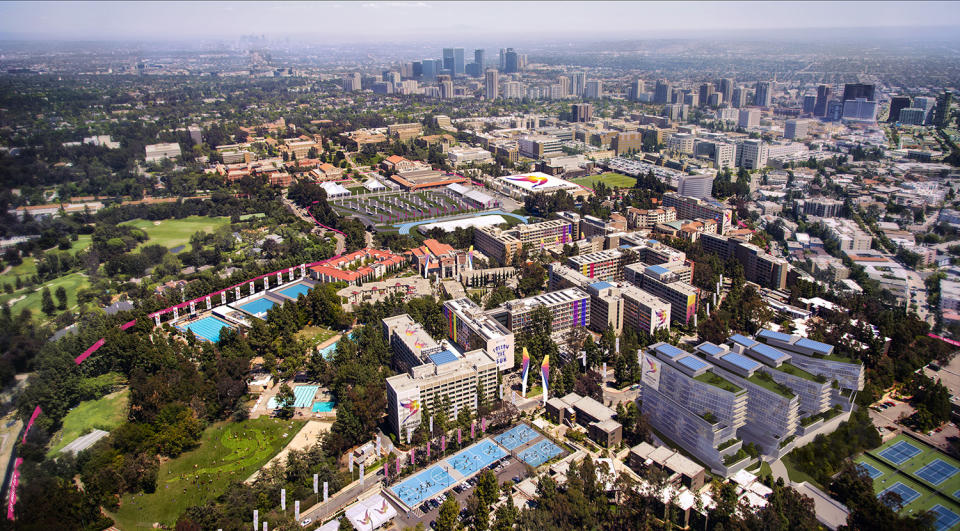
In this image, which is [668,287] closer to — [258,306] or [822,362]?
[822,362]

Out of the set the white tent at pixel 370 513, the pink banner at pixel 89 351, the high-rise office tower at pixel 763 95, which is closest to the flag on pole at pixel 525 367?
the white tent at pixel 370 513

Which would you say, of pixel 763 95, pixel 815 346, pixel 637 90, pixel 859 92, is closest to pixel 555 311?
pixel 815 346

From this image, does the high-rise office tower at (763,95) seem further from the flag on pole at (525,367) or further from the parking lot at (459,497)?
the parking lot at (459,497)

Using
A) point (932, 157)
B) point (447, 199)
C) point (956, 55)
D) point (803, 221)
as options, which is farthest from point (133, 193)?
point (956, 55)

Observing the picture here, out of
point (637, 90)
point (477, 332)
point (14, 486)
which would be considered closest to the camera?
point (14, 486)

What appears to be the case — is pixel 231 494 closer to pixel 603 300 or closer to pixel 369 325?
pixel 369 325

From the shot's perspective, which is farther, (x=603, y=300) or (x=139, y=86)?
(x=139, y=86)

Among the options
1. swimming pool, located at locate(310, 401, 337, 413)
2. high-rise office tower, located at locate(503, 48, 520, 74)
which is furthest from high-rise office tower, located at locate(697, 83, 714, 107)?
swimming pool, located at locate(310, 401, 337, 413)
